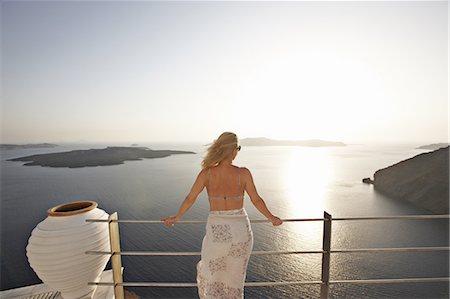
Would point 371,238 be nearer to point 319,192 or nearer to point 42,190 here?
point 319,192

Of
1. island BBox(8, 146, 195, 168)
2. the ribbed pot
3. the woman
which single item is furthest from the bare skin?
island BBox(8, 146, 195, 168)

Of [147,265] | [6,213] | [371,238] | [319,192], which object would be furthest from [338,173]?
[6,213]

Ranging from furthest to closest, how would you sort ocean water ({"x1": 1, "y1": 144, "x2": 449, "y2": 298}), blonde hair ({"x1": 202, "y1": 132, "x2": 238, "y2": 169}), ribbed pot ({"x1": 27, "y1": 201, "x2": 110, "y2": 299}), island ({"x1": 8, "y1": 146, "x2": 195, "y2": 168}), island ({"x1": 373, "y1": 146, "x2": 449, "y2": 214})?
island ({"x1": 8, "y1": 146, "x2": 195, "y2": 168})
island ({"x1": 373, "y1": 146, "x2": 449, "y2": 214})
ocean water ({"x1": 1, "y1": 144, "x2": 449, "y2": 298})
ribbed pot ({"x1": 27, "y1": 201, "x2": 110, "y2": 299})
blonde hair ({"x1": 202, "y1": 132, "x2": 238, "y2": 169})

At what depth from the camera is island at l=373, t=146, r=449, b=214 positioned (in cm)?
3681

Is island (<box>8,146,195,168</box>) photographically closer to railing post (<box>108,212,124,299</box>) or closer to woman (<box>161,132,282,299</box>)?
railing post (<box>108,212,124,299</box>)

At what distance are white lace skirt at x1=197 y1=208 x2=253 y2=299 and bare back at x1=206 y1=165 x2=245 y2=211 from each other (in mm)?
72

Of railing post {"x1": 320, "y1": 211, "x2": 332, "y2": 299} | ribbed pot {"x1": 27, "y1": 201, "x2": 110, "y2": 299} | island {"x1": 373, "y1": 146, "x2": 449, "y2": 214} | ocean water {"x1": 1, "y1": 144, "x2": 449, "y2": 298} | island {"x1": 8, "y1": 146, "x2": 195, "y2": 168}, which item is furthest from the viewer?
island {"x1": 8, "y1": 146, "x2": 195, "y2": 168}

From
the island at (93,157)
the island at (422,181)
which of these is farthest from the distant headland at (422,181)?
the island at (93,157)

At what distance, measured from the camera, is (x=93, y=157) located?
8750 cm

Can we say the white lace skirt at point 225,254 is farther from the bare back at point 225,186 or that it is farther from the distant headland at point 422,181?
the distant headland at point 422,181

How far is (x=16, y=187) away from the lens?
49844 millimetres

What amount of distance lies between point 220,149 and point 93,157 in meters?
98.0

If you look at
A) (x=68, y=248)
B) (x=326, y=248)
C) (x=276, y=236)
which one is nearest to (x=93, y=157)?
(x=276, y=236)

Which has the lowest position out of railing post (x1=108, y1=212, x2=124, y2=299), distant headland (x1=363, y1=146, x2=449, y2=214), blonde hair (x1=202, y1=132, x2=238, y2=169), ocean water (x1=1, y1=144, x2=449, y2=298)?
ocean water (x1=1, y1=144, x2=449, y2=298)
